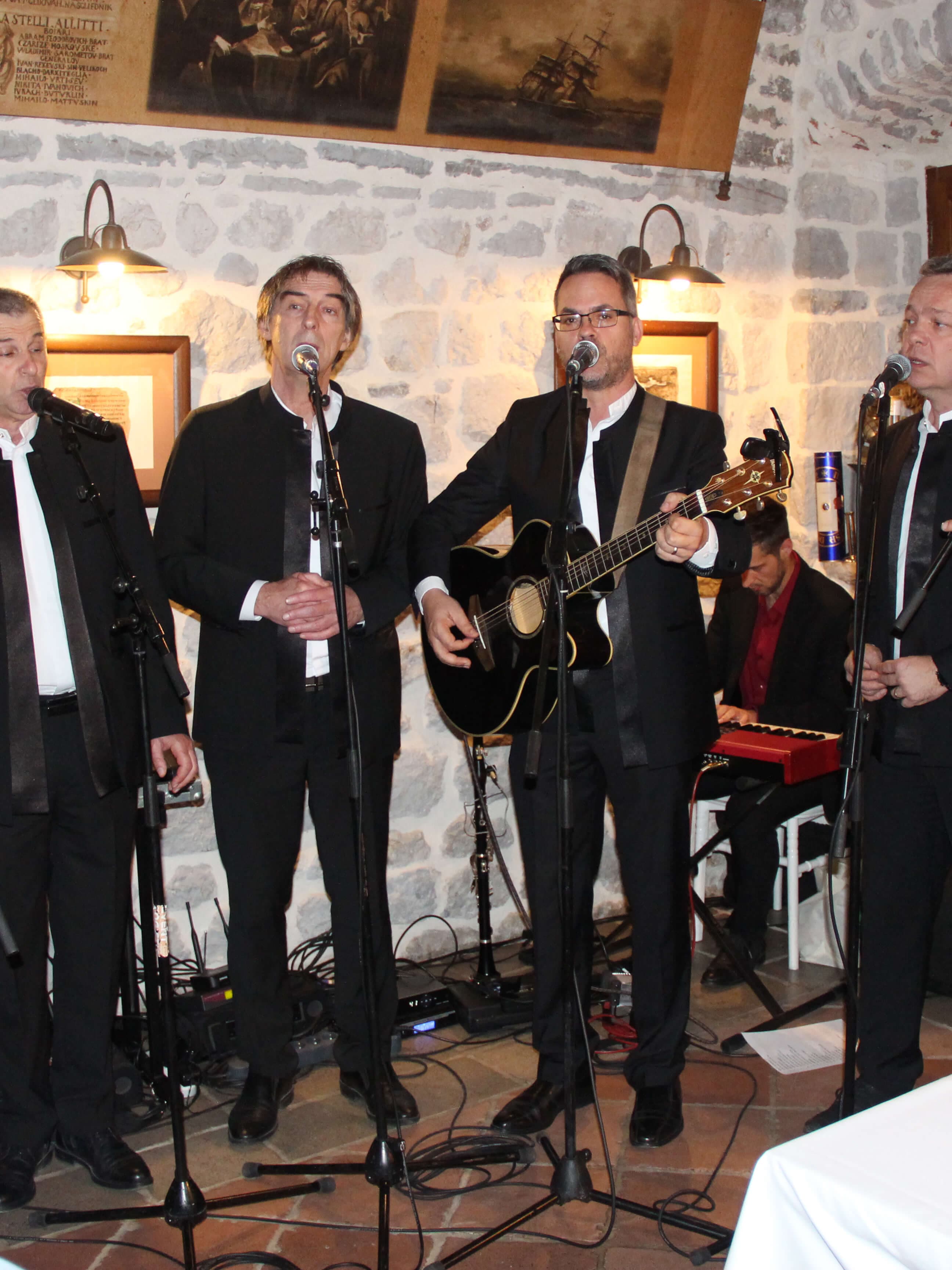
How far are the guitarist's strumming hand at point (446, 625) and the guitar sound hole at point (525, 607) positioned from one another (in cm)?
11

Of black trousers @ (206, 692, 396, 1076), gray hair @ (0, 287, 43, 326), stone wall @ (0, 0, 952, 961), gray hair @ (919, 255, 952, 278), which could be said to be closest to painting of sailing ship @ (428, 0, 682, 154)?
stone wall @ (0, 0, 952, 961)

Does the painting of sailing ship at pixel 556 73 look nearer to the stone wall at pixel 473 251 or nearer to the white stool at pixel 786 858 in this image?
the stone wall at pixel 473 251

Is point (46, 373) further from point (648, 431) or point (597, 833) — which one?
point (597, 833)

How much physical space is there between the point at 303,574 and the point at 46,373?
1.28 metres

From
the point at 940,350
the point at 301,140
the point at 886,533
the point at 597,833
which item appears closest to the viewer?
the point at 940,350

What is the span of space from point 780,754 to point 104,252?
247cm

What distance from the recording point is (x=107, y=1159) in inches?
112

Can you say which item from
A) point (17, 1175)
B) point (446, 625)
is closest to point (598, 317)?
point (446, 625)

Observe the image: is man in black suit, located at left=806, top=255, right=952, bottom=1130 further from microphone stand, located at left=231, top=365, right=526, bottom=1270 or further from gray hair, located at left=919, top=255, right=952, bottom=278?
microphone stand, located at left=231, top=365, right=526, bottom=1270

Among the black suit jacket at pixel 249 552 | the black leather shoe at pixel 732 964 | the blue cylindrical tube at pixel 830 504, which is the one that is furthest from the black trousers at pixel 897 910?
the blue cylindrical tube at pixel 830 504

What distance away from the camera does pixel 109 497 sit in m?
2.93

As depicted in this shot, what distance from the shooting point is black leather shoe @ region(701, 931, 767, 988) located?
402cm

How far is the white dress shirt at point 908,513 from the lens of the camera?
9.04 ft

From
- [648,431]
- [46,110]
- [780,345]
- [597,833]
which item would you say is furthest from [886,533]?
[46,110]
